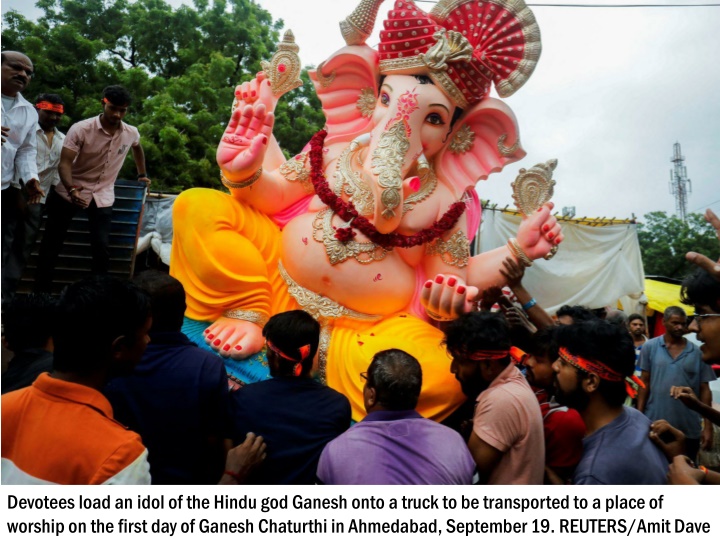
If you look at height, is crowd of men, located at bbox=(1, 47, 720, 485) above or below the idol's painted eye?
below

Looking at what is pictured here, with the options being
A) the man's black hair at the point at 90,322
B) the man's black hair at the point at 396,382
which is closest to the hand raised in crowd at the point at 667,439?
the man's black hair at the point at 396,382

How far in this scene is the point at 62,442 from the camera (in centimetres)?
139

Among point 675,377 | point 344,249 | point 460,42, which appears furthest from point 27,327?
point 675,377

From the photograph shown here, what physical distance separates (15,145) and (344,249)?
2107mm

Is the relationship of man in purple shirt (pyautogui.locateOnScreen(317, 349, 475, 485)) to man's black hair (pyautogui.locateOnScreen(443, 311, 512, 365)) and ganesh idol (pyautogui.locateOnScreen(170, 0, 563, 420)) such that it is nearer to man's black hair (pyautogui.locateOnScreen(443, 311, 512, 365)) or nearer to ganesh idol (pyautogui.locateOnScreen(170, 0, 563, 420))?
man's black hair (pyautogui.locateOnScreen(443, 311, 512, 365))

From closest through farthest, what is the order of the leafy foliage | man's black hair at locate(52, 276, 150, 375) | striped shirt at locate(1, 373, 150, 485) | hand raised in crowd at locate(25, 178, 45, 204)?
striped shirt at locate(1, 373, 150, 485), man's black hair at locate(52, 276, 150, 375), hand raised in crowd at locate(25, 178, 45, 204), the leafy foliage

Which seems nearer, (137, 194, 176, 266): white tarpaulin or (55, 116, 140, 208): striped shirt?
(55, 116, 140, 208): striped shirt

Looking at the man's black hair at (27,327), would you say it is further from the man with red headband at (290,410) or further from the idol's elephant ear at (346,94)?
the idol's elephant ear at (346,94)

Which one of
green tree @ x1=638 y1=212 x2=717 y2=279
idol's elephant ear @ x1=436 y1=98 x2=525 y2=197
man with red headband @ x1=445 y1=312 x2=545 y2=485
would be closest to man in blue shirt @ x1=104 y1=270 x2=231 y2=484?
man with red headband @ x1=445 y1=312 x2=545 y2=485

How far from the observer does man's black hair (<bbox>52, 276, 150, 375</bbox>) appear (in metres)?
1.51

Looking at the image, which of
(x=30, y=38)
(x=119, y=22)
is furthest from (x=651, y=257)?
(x=30, y=38)

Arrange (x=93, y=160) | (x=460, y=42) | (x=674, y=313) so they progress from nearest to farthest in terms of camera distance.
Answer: (x=460, y=42)
(x=93, y=160)
(x=674, y=313)

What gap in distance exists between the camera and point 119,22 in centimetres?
1398

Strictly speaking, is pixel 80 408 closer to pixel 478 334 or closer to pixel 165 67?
pixel 478 334
